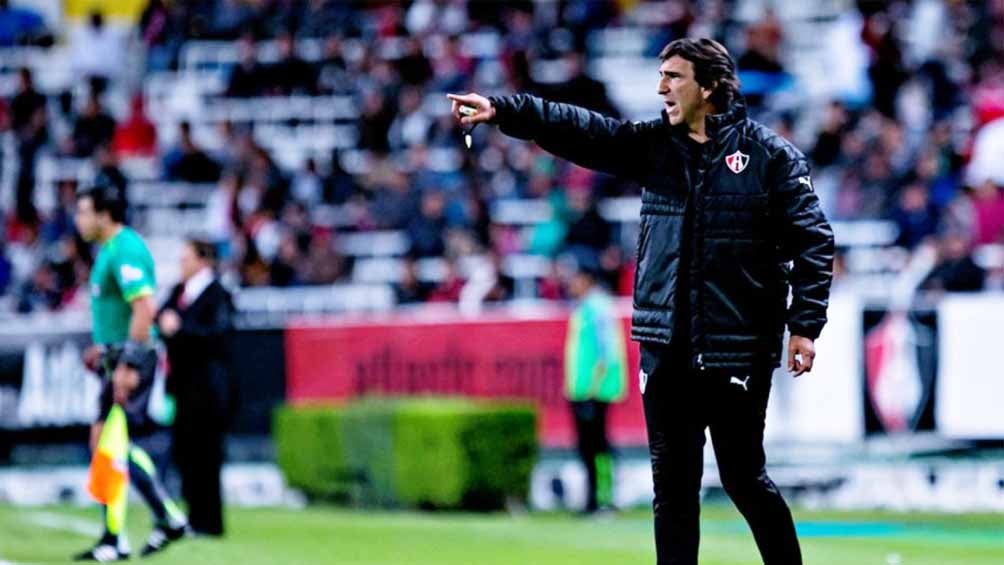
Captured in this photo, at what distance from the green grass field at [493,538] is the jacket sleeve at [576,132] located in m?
4.85

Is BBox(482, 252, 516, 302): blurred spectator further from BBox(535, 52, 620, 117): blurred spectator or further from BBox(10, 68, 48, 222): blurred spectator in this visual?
BBox(10, 68, 48, 222): blurred spectator

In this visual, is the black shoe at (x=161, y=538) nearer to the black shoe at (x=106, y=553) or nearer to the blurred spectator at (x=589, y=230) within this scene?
the black shoe at (x=106, y=553)

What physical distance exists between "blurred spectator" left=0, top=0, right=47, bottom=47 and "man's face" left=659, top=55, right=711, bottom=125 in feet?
72.5

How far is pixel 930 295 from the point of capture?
19.6 meters

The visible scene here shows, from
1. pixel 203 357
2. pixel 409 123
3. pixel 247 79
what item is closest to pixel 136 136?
pixel 247 79

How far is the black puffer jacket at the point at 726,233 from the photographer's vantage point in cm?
870

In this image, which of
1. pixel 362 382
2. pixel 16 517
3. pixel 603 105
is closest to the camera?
pixel 16 517

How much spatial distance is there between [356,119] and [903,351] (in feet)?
32.2

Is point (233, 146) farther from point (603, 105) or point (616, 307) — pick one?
point (616, 307)

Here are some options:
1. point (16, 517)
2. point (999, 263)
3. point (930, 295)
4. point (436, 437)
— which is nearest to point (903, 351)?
point (930, 295)

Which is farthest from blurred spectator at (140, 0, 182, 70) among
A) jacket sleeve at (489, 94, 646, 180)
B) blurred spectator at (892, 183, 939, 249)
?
jacket sleeve at (489, 94, 646, 180)

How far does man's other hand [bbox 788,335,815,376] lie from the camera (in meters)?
8.61

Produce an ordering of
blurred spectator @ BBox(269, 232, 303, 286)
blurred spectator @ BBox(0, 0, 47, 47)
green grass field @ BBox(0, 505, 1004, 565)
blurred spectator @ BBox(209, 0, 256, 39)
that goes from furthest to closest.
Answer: blurred spectator @ BBox(0, 0, 47, 47)
blurred spectator @ BBox(209, 0, 256, 39)
blurred spectator @ BBox(269, 232, 303, 286)
green grass field @ BBox(0, 505, 1004, 565)

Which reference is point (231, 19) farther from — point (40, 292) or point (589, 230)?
point (589, 230)
